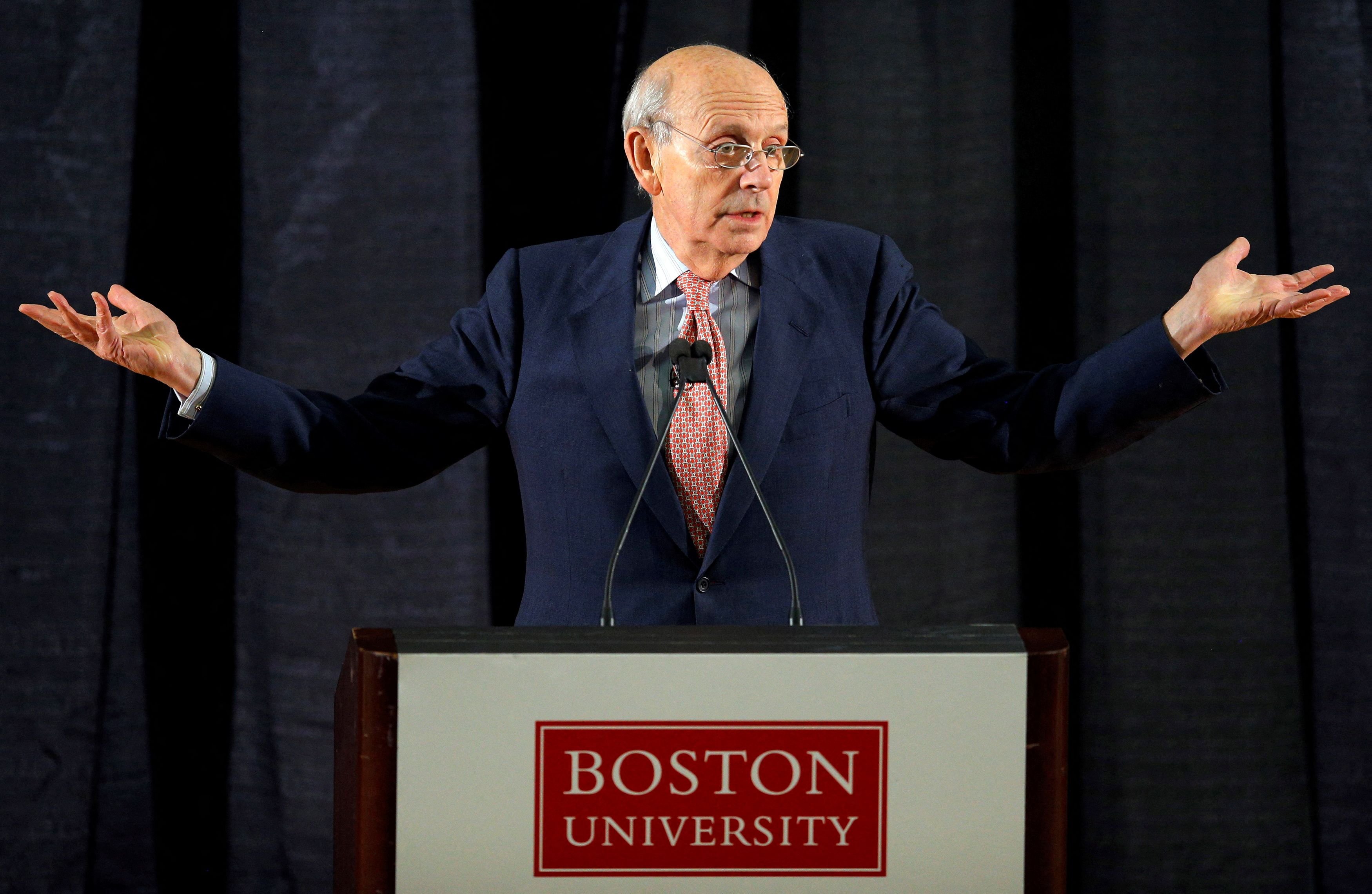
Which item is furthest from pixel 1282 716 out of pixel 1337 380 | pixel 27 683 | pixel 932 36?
pixel 27 683

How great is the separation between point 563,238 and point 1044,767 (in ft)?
5.34

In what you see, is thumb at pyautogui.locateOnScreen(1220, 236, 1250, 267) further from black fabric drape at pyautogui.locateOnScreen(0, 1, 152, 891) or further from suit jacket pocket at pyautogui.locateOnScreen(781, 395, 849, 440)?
black fabric drape at pyautogui.locateOnScreen(0, 1, 152, 891)

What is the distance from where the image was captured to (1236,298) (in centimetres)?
140

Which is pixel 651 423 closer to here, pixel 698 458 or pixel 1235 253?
pixel 698 458

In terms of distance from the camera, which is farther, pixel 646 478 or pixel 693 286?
pixel 693 286

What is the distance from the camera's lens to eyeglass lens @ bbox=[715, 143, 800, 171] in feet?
5.41

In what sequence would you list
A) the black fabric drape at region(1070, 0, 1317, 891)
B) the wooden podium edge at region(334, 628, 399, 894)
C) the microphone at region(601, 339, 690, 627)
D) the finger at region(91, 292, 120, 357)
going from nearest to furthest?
1. the wooden podium edge at region(334, 628, 399, 894)
2. the microphone at region(601, 339, 690, 627)
3. the finger at region(91, 292, 120, 357)
4. the black fabric drape at region(1070, 0, 1317, 891)

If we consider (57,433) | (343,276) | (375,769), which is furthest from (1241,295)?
(57,433)

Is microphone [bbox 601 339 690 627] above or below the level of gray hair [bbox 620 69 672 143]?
below

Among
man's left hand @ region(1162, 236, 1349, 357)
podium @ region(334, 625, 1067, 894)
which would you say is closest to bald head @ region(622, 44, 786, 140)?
man's left hand @ region(1162, 236, 1349, 357)

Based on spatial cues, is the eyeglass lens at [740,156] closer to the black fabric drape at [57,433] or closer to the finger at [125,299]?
the finger at [125,299]

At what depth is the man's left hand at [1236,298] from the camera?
1.40 metres

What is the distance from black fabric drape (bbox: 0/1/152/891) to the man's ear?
96cm

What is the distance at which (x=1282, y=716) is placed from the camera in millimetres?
2471
